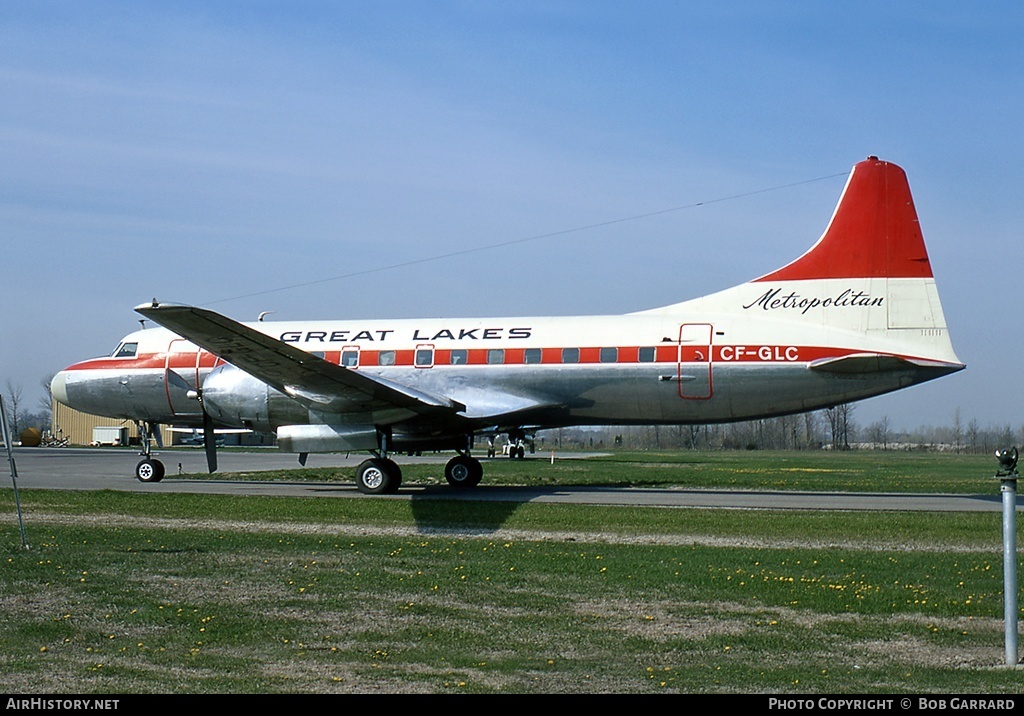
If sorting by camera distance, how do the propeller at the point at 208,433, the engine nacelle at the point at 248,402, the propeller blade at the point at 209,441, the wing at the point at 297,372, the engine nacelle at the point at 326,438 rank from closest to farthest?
the wing at the point at 297,372 < the engine nacelle at the point at 326,438 < the engine nacelle at the point at 248,402 < the propeller blade at the point at 209,441 < the propeller at the point at 208,433

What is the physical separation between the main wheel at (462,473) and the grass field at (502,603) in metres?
7.24

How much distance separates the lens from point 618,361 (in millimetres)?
24172

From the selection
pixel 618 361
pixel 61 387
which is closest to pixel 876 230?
pixel 618 361

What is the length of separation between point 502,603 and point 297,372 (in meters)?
12.3

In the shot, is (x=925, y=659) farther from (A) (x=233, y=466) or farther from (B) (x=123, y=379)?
(A) (x=233, y=466)

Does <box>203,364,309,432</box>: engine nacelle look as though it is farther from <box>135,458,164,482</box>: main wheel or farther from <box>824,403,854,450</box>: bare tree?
<box>824,403,854,450</box>: bare tree

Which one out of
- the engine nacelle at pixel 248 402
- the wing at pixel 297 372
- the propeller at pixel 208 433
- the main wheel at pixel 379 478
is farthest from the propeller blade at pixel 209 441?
the main wheel at pixel 379 478

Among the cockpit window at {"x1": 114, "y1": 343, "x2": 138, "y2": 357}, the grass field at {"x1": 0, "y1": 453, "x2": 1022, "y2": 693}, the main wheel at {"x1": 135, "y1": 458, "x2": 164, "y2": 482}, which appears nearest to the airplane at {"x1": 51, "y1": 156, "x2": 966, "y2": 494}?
the main wheel at {"x1": 135, "y1": 458, "x2": 164, "y2": 482}

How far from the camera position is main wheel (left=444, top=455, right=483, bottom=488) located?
86.8ft

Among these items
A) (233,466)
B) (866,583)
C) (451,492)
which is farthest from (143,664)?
(233,466)

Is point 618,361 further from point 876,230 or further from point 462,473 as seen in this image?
point 876,230

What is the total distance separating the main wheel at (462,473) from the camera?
26.5 meters

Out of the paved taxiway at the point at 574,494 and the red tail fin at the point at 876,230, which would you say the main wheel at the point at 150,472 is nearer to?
the paved taxiway at the point at 574,494

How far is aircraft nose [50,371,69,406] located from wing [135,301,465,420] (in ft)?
29.8
